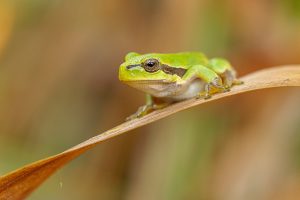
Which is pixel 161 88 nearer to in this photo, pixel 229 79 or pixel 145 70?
pixel 145 70

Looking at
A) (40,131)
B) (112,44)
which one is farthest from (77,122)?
(112,44)

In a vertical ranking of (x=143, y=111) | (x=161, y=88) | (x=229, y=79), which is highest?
(x=229, y=79)

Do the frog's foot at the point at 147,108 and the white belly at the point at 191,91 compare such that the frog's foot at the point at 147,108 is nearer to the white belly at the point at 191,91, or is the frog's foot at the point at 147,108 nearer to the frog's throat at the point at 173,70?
the white belly at the point at 191,91

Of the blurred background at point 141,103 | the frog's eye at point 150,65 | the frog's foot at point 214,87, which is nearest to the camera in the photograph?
the frog's foot at point 214,87

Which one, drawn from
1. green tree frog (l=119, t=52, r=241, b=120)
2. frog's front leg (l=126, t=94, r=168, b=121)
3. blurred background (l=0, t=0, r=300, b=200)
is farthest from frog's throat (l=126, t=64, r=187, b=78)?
blurred background (l=0, t=0, r=300, b=200)

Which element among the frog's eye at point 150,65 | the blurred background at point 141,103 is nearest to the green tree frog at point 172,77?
the frog's eye at point 150,65

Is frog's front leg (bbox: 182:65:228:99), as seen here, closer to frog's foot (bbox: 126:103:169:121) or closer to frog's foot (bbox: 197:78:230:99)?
frog's foot (bbox: 197:78:230:99)

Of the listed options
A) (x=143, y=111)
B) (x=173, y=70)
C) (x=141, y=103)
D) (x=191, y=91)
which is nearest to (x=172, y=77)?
(x=173, y=70)

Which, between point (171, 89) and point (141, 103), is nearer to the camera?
point (171, 89)
